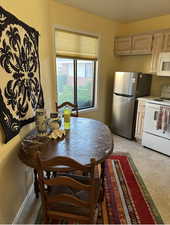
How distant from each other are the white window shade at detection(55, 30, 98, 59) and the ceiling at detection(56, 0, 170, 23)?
484mm

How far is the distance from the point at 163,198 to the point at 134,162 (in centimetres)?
79

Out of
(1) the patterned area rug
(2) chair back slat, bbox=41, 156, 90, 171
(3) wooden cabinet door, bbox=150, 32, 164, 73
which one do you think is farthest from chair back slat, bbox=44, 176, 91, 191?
(3) wooden cabinet door, bbox=150, 32, 164, 73

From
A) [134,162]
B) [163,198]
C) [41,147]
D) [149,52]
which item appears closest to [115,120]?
[134,162]

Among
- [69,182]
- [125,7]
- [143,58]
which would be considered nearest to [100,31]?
[125,7]

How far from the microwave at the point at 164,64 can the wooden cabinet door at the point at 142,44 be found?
12.3 inches

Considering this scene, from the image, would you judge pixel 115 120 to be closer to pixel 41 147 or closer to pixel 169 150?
pixel 169 150

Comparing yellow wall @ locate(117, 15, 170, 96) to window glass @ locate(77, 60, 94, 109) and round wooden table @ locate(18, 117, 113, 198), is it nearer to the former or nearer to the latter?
window glass @ locate(77, 60, 94, 109)

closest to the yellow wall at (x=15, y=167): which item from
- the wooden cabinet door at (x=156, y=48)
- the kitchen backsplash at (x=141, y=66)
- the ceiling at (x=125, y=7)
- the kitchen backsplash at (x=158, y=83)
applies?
the ceiling at (x=125, y=7)

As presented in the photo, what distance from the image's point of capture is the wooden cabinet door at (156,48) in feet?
9.76

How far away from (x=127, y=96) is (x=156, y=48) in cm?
107

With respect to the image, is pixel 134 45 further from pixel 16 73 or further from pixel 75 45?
pixel 16 73

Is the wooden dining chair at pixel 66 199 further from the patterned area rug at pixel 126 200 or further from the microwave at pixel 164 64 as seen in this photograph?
the microwave at pixel 164 64

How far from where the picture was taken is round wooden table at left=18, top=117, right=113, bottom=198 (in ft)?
4.34

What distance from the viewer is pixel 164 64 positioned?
2.96m
